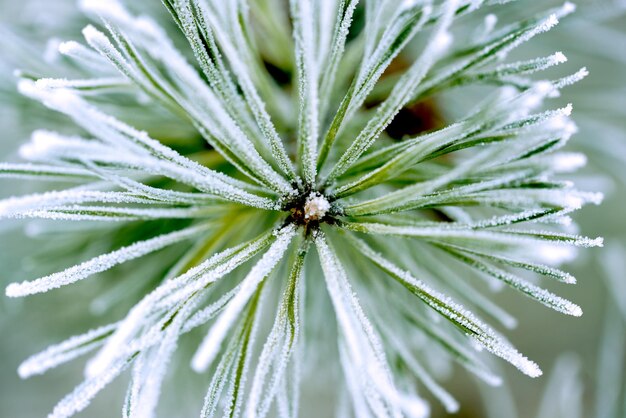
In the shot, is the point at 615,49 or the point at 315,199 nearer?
the point at 315,199

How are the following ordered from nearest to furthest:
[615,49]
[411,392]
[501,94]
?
[501,94] < [411,392] < [615,49]

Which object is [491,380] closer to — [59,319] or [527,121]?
[527,121]

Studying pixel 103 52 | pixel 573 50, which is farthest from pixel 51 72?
pixel 573 50

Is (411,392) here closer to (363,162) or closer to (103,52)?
(363,162)

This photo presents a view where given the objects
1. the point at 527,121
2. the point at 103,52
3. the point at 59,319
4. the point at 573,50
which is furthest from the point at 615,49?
the point at 59,319

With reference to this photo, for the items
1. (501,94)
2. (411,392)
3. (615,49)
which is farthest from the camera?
(615,49)

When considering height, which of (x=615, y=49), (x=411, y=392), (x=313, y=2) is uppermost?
(x=313, y=2)

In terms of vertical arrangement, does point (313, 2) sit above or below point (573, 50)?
above
